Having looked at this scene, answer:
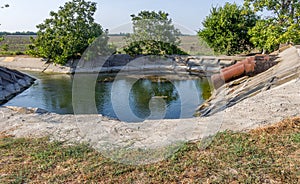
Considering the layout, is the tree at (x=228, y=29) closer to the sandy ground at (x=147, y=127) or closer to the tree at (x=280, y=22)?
the tree at (x=280, y=22)

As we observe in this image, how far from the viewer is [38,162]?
4.38 meters

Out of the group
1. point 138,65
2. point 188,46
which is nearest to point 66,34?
point 138,65

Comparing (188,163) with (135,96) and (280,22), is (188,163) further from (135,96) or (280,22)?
(280,22)

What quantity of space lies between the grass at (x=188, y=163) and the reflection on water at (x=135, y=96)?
5.38 m

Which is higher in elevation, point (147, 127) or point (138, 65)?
point (138, 65)

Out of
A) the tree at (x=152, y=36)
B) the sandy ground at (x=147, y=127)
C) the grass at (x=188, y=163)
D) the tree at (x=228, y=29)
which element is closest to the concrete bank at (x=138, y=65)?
the tree at (x=152, y=36)

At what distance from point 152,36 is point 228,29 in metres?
6.68

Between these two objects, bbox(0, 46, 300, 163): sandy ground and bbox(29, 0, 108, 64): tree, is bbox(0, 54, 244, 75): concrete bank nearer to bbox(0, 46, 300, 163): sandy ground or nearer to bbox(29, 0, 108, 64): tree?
bbox(29, 0, 108, 64): tree

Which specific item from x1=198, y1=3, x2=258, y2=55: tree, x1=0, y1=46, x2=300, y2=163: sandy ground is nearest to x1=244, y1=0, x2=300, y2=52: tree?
x1=198, y1=3, x2=258, y2=55: tree

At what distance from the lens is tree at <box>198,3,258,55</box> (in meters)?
21.0

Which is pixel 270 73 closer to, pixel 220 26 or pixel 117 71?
pixel 220 26

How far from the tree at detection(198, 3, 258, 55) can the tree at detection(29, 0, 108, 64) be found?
9.84m

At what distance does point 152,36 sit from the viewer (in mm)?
20062

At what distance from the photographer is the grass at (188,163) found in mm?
3625
